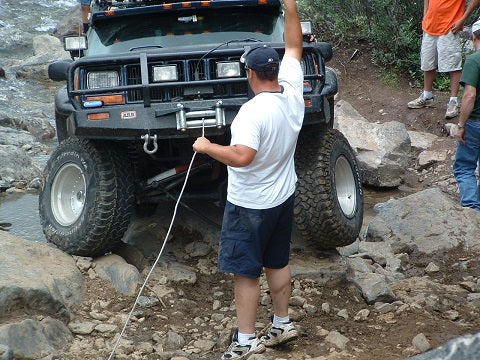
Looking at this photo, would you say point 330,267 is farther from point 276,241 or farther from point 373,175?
point 373,175

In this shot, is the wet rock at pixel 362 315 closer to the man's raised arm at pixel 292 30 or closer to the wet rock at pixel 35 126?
the man's raised arm at pixel 292 30

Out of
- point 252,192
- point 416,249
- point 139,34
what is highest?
point 139,34

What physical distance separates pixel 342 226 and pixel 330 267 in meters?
0.38

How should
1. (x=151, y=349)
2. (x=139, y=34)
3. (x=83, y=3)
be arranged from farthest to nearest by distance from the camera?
1. (x=83, y=3)
2. (x=139, y=34)
3. (x=151, y=349)

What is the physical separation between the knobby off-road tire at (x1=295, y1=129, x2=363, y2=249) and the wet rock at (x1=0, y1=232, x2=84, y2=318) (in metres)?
1.83

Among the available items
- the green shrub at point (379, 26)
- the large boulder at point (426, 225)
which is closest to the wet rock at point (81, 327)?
the large boulder at point (426, 225)

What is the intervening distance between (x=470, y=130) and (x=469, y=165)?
383 mm

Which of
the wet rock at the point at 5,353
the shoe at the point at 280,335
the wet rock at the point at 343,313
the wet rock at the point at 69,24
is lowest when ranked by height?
the wet rock at the point at 343,313

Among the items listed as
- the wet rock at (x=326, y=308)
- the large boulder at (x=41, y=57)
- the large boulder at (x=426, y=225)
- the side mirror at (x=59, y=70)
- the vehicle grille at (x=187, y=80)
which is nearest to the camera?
the wet rock at (x=326, y=308)

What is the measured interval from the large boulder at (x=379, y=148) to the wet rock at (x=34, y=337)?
5.45 m

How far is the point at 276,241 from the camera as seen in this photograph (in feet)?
16.2

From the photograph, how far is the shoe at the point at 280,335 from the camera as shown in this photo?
4984mm

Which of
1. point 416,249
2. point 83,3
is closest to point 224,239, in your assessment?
point 416,249

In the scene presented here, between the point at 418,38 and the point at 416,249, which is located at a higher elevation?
the point at 418,38
